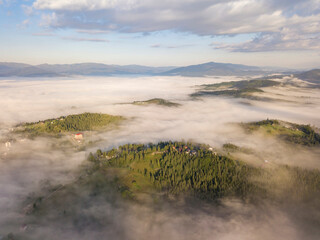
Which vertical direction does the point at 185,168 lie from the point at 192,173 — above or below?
above

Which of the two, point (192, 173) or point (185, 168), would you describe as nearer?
point (192, 173)

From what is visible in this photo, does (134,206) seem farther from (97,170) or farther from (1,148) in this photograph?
(1,148)

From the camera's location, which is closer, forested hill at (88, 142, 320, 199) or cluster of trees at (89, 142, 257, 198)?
forested hill at (88, 142, 320, 199)

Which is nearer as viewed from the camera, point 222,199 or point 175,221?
point 175,221

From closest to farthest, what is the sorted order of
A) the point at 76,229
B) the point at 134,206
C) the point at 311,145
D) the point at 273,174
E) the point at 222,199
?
the point at 76,229, the point at 134,206, the point at 222,199, the point at 273,174, the point at 311,145

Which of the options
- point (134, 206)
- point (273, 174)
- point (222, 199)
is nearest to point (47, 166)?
point (134, 206)

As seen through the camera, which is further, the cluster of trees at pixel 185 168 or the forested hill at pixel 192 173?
the cluster of trees at pixel 185 168

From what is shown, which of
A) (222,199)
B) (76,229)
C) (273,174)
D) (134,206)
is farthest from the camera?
(273,174)

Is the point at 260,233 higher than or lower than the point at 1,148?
lower
